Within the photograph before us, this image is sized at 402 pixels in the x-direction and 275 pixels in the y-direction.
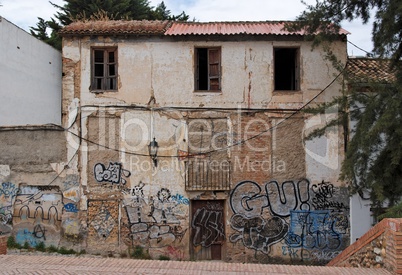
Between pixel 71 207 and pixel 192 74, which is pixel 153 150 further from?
pixel 71 207

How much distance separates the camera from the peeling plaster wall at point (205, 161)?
43.4 ft

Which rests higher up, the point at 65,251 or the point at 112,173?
the point at 112,173

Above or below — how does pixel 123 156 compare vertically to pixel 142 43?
below

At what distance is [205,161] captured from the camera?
43.7 feet

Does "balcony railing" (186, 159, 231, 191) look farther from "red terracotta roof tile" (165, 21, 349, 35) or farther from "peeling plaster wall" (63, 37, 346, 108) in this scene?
"red terracotta roof tile" (165, 21, 349, 35)

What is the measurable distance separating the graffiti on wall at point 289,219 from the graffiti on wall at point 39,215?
4912mm

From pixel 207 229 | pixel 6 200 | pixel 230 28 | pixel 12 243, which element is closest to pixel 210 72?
pixel 230 28

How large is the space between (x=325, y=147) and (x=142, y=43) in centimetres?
591

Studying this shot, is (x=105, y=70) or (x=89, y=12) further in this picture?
(x=89, y=12)

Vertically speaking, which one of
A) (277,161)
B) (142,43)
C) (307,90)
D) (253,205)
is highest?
(142,43)

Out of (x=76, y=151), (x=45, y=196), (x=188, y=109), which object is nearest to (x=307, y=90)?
(x=188, y=109)

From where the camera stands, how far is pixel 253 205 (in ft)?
43.5

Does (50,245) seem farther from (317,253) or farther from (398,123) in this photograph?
(398,123)

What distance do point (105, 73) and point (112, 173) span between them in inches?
112
